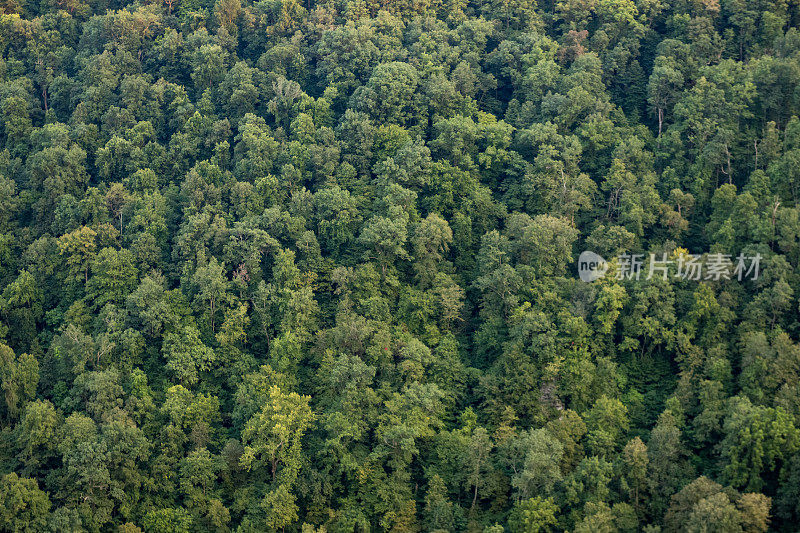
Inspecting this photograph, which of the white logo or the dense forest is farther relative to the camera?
the white logo

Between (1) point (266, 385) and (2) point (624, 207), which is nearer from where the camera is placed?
(1) point (266, 385)

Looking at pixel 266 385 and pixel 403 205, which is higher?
pixel 403 205

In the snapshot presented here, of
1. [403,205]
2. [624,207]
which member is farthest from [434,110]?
[624,207]

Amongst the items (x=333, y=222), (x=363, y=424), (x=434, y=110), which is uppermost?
(x=434, y=110)

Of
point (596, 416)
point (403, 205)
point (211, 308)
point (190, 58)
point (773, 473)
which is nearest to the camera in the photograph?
point (773, 473)

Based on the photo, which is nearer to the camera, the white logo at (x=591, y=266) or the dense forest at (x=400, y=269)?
the dense forest at (x=400, y=269)

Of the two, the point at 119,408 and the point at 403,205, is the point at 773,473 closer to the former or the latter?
the point at 403,205
